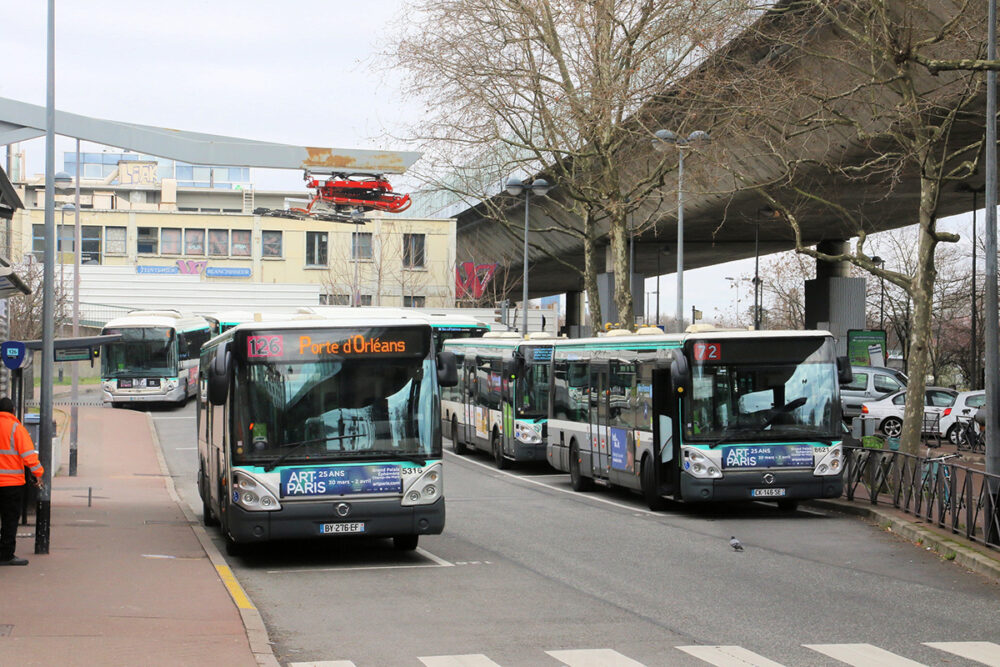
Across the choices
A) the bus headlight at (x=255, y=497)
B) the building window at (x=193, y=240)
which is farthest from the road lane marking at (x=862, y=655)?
the building window at (x=193, y=240)

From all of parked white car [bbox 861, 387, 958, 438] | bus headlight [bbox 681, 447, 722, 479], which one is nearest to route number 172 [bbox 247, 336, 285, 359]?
bus headlight [bbox 681, 447, 722, 479]

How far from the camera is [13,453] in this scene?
14062 millimetres

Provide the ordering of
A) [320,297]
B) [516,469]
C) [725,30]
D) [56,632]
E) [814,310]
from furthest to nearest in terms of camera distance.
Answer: [320,297] < [814,310] < [516,469] < [725,30] < [56,632]

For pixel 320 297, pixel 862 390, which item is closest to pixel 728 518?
pixel 862 390

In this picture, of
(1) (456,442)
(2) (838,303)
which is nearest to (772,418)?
(1) (456,442)

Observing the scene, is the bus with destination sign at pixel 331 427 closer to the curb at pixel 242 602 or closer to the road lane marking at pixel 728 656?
the curb at pixel 242 602

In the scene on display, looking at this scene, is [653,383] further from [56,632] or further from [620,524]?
[56,632]

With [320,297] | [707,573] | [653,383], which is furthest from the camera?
[320,297]

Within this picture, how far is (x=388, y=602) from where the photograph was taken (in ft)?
39.8

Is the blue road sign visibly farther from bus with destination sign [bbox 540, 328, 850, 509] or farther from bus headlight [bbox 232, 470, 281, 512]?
bus with destination sign [bbox 540, 328, 850, 509]

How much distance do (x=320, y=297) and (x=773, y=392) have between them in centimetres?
6637

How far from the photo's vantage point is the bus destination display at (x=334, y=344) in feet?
48.2

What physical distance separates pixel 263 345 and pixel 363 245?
70.0 metres

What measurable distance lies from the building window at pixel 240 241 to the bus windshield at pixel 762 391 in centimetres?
6841
